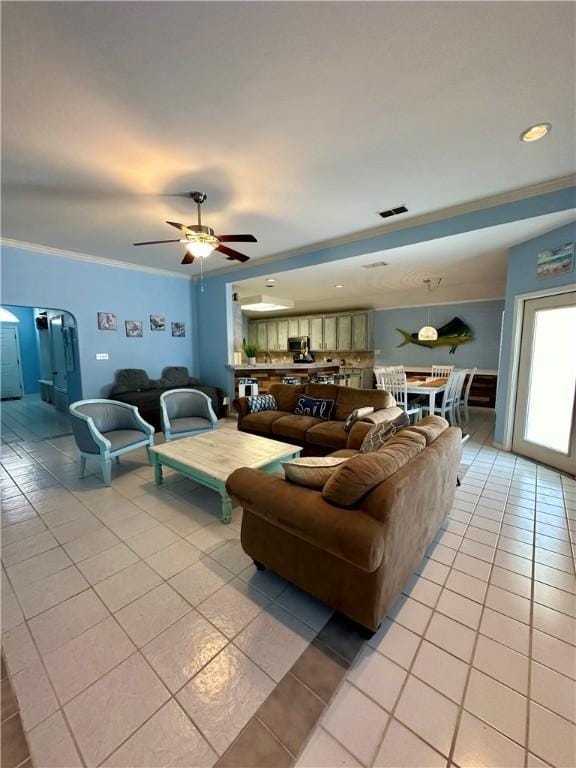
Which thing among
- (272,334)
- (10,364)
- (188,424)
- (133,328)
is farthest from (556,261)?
(10,364)

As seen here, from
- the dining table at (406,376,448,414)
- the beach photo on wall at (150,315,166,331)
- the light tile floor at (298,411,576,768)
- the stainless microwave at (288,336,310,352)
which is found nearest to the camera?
the light tile floor at (298,411,576,768)

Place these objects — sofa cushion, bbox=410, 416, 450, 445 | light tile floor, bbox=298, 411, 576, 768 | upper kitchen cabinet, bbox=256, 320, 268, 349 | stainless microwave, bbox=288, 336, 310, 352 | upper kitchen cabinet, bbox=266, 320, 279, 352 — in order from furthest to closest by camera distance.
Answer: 1. upper kitchen cabinet, bbox=256, 320, 268, 349
2. upper kitchen cabinet, bbox=266, 320, 279, 352
3. stainless microwave, bbox=288, 336, 310, 352
4. sofa cushion, bbox=410, 416, 450, 445
5. light tile floor, bbox=298, 411, 576, 768

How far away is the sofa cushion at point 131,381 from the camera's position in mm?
5234

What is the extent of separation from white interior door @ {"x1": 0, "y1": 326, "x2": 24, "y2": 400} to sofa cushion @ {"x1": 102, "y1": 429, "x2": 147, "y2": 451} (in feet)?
21.6

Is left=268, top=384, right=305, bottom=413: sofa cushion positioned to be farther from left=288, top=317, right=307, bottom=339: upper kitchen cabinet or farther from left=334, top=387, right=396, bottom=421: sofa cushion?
left=288, top=317, right=307, bottom=339: upper kitchen cabinet

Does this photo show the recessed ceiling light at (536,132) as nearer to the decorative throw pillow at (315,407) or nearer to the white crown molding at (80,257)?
the decorative throw pillow at (315,407)

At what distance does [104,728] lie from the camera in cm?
115

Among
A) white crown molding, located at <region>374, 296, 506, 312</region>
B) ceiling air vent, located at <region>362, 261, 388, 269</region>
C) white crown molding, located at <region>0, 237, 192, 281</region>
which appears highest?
white crown molding, located at <region>0, 237, 192, 281</region>

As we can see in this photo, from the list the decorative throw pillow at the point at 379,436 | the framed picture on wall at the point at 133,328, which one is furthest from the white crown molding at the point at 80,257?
the decorative throw pillow at the point at 379,436

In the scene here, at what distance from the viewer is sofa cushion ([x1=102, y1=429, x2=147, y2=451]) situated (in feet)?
10.6

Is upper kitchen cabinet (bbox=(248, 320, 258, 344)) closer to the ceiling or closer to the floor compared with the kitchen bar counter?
→ closer to the ceiling

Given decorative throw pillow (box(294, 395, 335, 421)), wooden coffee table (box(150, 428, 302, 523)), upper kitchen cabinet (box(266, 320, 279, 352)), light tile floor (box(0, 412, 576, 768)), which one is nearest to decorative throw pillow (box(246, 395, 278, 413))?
decorative throw pillow (box(294, 395, 335, 421))

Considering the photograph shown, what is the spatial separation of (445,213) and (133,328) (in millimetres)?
5072

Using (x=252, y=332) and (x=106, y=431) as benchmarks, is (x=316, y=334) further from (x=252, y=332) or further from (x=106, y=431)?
(x=106, y=431)
